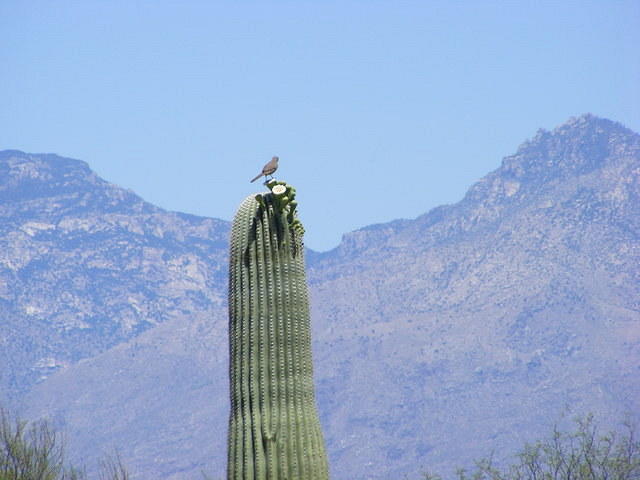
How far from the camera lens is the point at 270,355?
24.4 metres

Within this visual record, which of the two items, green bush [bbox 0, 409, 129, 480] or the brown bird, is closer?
the brown bird

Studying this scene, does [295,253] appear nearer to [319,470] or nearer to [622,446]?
[319,470]

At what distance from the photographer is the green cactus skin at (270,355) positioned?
79.3 ft

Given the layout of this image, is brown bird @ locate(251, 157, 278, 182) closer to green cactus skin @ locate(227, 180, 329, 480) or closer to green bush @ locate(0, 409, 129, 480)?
green cactus skin @ locate(227, 180, 329, 480)

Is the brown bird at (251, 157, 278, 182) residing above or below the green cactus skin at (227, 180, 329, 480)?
above

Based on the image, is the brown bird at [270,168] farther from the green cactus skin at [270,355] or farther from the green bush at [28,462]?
the green bush at [28,462]

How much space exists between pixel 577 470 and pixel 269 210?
2636 centimetres

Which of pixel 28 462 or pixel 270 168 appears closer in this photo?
pixel 270 168

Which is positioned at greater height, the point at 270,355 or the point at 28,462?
the point at 28,462

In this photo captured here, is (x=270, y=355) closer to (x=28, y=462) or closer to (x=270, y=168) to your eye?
(x=270, y=168)

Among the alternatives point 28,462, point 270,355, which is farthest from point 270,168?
point 28,462

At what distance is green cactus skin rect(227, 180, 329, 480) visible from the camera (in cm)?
2416

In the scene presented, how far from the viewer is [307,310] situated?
24.9 m

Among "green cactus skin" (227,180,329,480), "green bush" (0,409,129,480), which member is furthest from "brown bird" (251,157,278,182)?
"green bush" (0,409,129,480)
